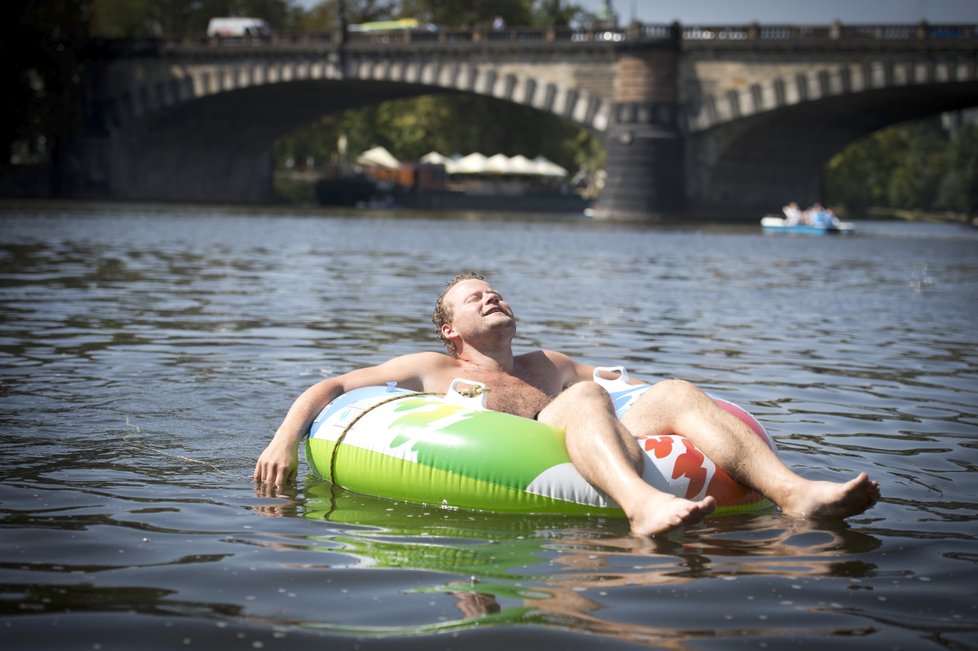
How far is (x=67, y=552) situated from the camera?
14.5 ft

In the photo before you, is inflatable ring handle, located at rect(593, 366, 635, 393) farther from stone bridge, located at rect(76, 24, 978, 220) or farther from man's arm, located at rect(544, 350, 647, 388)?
stone bridge, located at rect(76, 24, 978, 220)

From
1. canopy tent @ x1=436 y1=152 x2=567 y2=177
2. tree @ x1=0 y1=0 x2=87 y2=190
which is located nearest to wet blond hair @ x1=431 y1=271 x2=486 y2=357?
tree @ x1=0 y1=0 x2=87 y2=190

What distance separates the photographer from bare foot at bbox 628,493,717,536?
4402mm

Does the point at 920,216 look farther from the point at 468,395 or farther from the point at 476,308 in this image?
the point at 468,395

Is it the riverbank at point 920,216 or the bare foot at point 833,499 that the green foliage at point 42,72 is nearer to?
the bare foot at point 833,499

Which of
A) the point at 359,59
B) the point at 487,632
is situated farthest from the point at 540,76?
the point at 487,632

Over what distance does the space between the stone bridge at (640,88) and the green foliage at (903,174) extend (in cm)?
2889

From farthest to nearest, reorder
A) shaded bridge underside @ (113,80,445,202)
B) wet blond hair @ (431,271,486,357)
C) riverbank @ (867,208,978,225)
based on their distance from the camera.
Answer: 1. riverbank @ (867,208,978,225)
2. shaded bridge underside @ (113,80,445,202)
3. wet blond hair @ (431,271,486,357)

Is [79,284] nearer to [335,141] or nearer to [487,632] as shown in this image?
[487,632]

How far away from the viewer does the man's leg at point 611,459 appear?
4.49 meters

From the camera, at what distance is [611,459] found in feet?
15.9

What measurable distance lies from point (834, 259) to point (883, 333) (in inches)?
590

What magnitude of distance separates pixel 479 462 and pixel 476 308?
96 centimetres

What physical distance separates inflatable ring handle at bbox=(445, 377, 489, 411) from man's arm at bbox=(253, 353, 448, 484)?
0.41m
